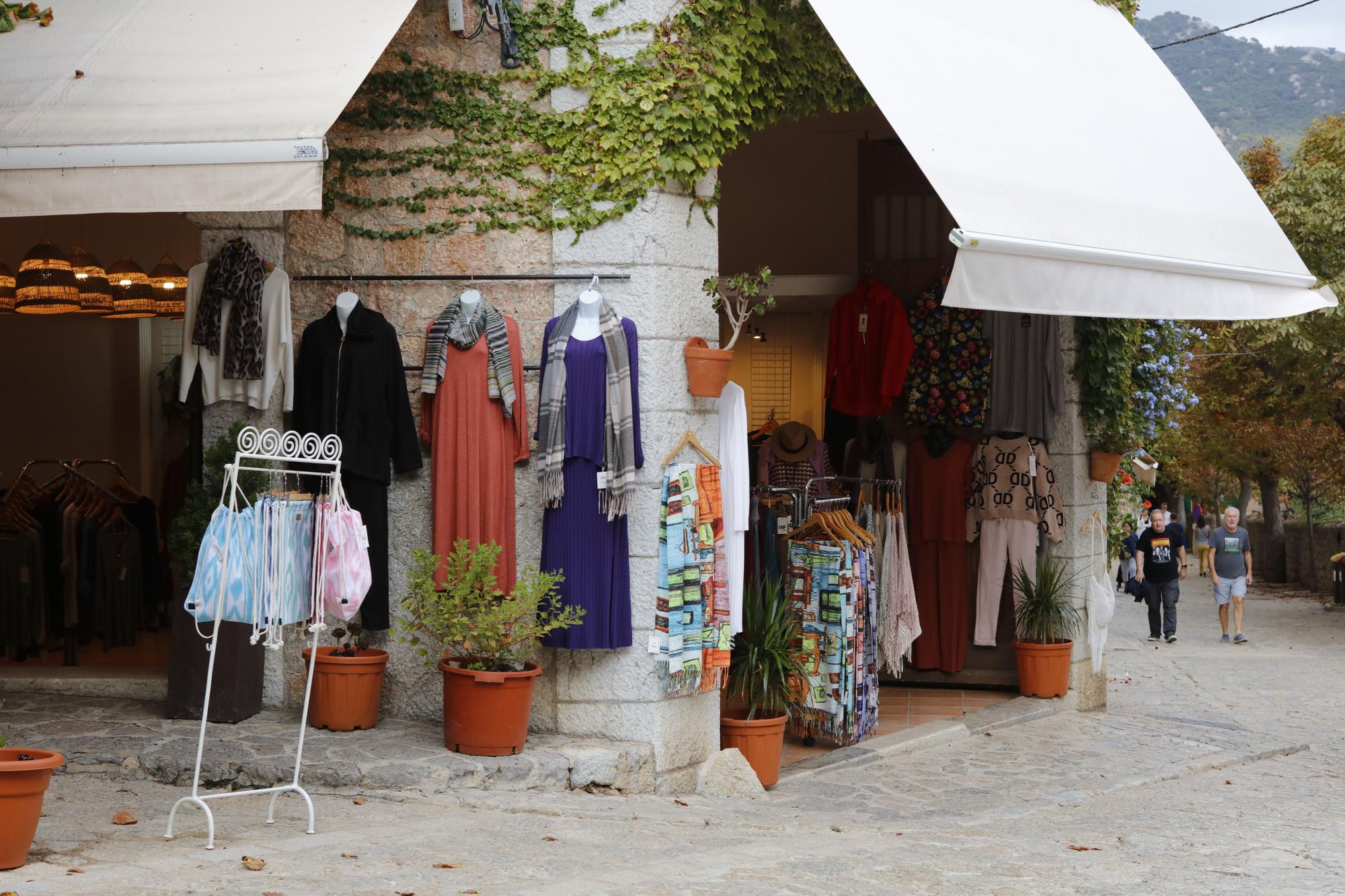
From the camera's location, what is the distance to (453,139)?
6.89 meters

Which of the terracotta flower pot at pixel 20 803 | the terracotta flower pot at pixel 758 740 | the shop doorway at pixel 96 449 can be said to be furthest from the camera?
the shop doorway at pixel 96 449

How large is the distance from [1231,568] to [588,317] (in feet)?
41.1

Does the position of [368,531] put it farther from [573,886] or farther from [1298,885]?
[1298,885]

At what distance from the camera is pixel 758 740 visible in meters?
7.25

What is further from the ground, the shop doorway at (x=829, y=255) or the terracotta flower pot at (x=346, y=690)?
the shop doorway at (x=829, y=255)

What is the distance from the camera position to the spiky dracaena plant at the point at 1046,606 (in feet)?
32.3

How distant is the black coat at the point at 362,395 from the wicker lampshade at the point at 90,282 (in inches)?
159

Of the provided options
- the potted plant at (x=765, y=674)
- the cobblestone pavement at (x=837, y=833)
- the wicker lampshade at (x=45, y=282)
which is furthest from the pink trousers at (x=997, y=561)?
the wicker lampshade at (x=45, y=282)

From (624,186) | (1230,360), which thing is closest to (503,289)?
(624,186)

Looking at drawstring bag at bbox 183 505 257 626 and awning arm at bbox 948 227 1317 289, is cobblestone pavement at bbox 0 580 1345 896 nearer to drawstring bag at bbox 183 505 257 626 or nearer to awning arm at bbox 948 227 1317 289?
drawstring bag at bbox 183 505 257 626

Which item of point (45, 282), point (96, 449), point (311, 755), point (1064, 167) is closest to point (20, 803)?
point (311, 755)

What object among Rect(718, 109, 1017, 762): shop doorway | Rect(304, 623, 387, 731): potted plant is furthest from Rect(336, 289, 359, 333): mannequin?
Rect(718, 109, 1017, 762): shop doorway

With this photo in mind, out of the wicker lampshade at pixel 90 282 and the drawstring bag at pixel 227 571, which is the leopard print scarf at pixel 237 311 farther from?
the wicker lampshade at pixel 90 282

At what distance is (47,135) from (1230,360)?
876 inches
